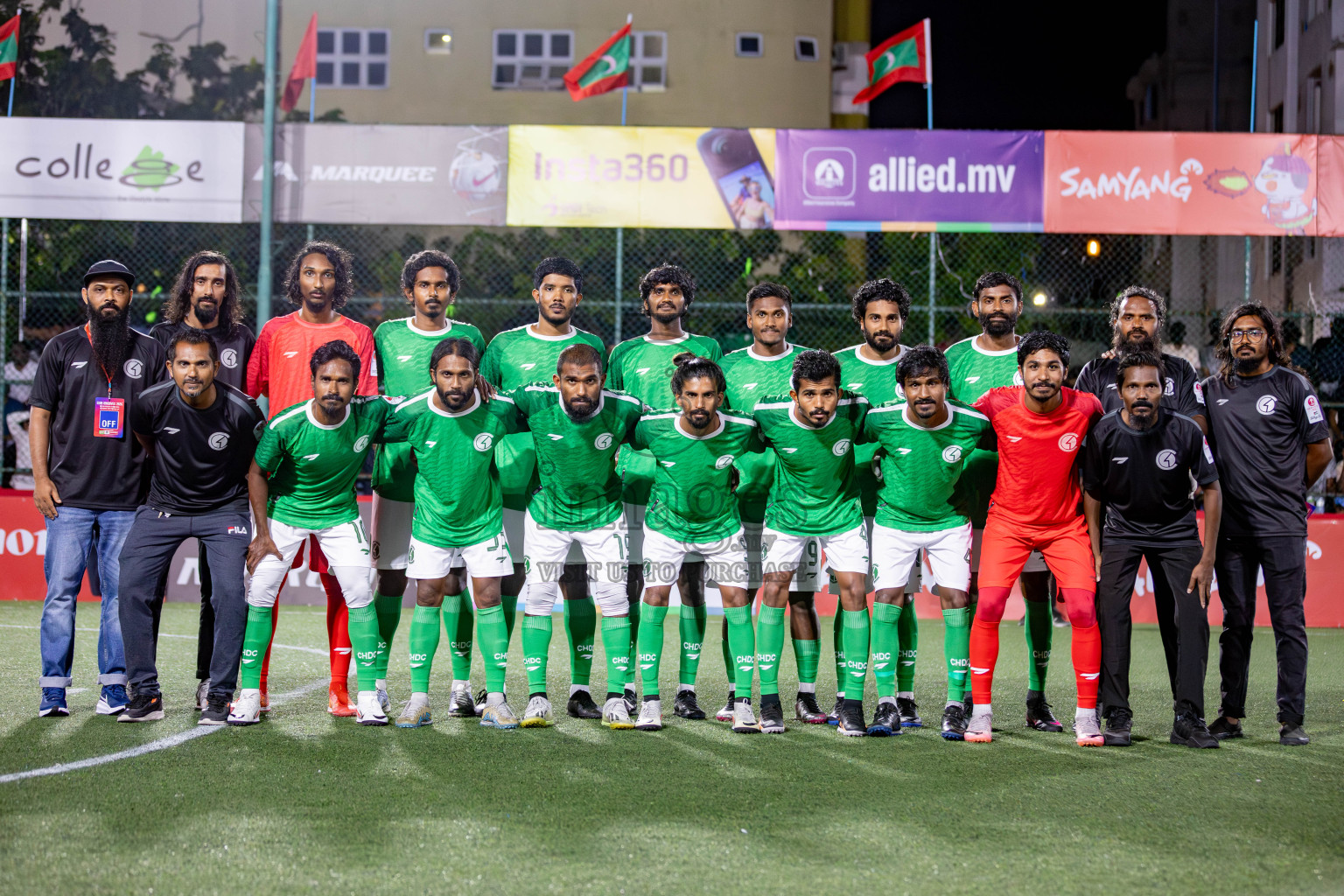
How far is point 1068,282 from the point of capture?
65.7 ft

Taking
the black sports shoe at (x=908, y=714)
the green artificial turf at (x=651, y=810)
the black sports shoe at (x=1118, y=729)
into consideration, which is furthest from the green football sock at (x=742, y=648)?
the black sports shoe at (x=1118, y=729)

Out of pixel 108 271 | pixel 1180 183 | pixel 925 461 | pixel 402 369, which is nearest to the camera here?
pixel 925 461

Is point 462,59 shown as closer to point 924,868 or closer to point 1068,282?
point 1068,282

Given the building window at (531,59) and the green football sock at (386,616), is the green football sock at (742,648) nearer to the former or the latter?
the green football sock at (386,616)

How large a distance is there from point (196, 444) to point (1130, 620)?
4.29m

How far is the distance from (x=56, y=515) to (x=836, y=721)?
3773mm

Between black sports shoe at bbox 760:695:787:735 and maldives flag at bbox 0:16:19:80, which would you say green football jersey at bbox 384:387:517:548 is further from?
maldives flag at bbox 0:16:19:80

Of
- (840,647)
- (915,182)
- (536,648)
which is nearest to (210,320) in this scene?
(536,648)

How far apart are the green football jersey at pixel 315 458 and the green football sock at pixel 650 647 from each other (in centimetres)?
145

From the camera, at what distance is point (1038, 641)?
6.10m

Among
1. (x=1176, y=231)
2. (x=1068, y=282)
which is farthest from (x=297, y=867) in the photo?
(x=1068, y=282)

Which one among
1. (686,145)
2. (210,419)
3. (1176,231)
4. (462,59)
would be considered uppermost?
(462,59)

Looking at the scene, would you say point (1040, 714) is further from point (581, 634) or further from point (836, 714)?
point (581, 634)

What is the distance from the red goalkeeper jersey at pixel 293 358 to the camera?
6277 millimetres
